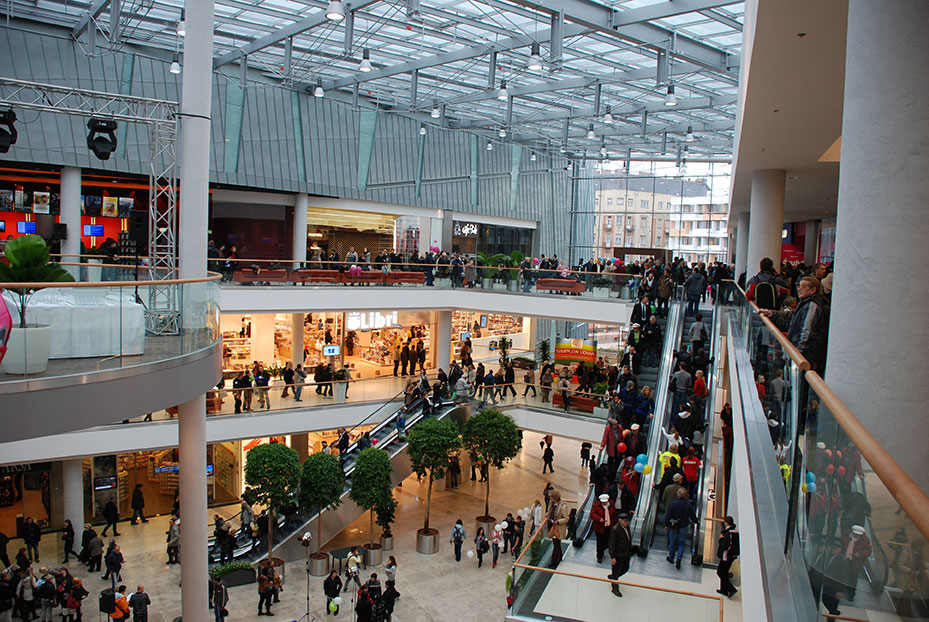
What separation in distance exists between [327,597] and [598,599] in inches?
329

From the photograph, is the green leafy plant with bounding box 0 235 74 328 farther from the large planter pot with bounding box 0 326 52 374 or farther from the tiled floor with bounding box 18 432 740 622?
the tiled floor with bounding box 18 432 740 622

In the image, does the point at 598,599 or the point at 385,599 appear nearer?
the point at 598,599

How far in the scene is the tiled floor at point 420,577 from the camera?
1088 cm

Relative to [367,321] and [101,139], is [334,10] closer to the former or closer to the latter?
[101,139]

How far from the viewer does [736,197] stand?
974 inches

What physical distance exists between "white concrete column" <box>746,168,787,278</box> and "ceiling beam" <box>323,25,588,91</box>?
6096 millimetres

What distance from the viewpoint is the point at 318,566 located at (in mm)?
18453

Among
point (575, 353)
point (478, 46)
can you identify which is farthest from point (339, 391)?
point (575, 353)

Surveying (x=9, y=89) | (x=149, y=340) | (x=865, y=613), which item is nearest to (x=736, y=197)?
(x=149, y=340)

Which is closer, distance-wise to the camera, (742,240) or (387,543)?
(387,543)

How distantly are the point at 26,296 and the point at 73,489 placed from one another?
1566 cm

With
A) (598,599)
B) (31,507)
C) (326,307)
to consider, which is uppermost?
(326,307)

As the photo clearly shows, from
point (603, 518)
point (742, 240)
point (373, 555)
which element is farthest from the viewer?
point (742, 240)

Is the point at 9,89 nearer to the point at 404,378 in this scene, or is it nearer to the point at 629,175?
the point at 404,378
